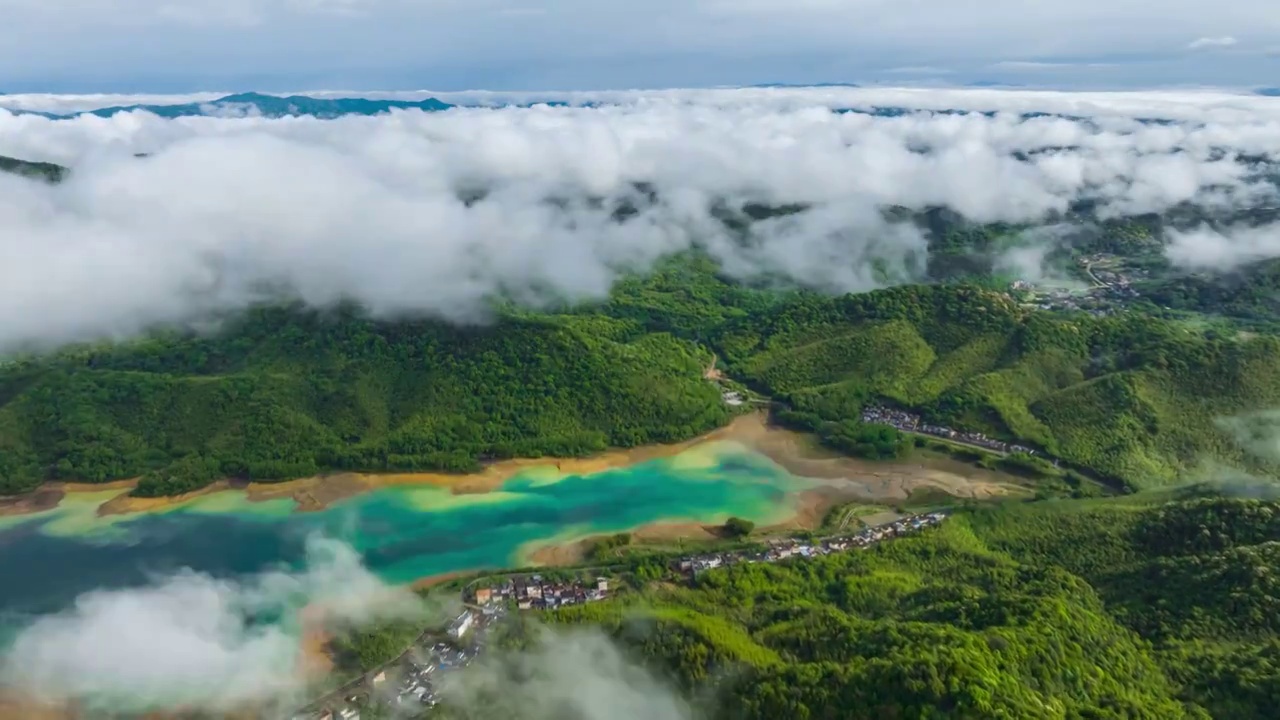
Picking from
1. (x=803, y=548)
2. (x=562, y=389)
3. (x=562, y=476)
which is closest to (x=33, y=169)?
(x=562, y=389)

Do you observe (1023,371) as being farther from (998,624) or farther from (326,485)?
(326,485)

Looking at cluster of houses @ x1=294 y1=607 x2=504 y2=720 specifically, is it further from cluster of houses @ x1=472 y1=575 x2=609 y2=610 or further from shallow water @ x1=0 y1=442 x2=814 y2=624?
shallow water @ x1=0 y1=442 x2=814 y2=624

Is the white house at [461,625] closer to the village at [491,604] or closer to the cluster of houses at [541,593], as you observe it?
the village at [491,604]

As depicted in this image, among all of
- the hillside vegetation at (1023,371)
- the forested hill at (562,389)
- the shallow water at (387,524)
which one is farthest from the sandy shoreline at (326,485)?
the hillside vegetation at (1023,371)

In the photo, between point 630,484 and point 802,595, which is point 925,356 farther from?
point 802,595

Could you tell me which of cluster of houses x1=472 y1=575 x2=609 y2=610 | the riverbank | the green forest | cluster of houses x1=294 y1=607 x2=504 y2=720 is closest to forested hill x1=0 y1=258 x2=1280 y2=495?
the riverbank

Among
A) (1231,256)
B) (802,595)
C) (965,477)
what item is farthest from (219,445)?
(1231,256)
